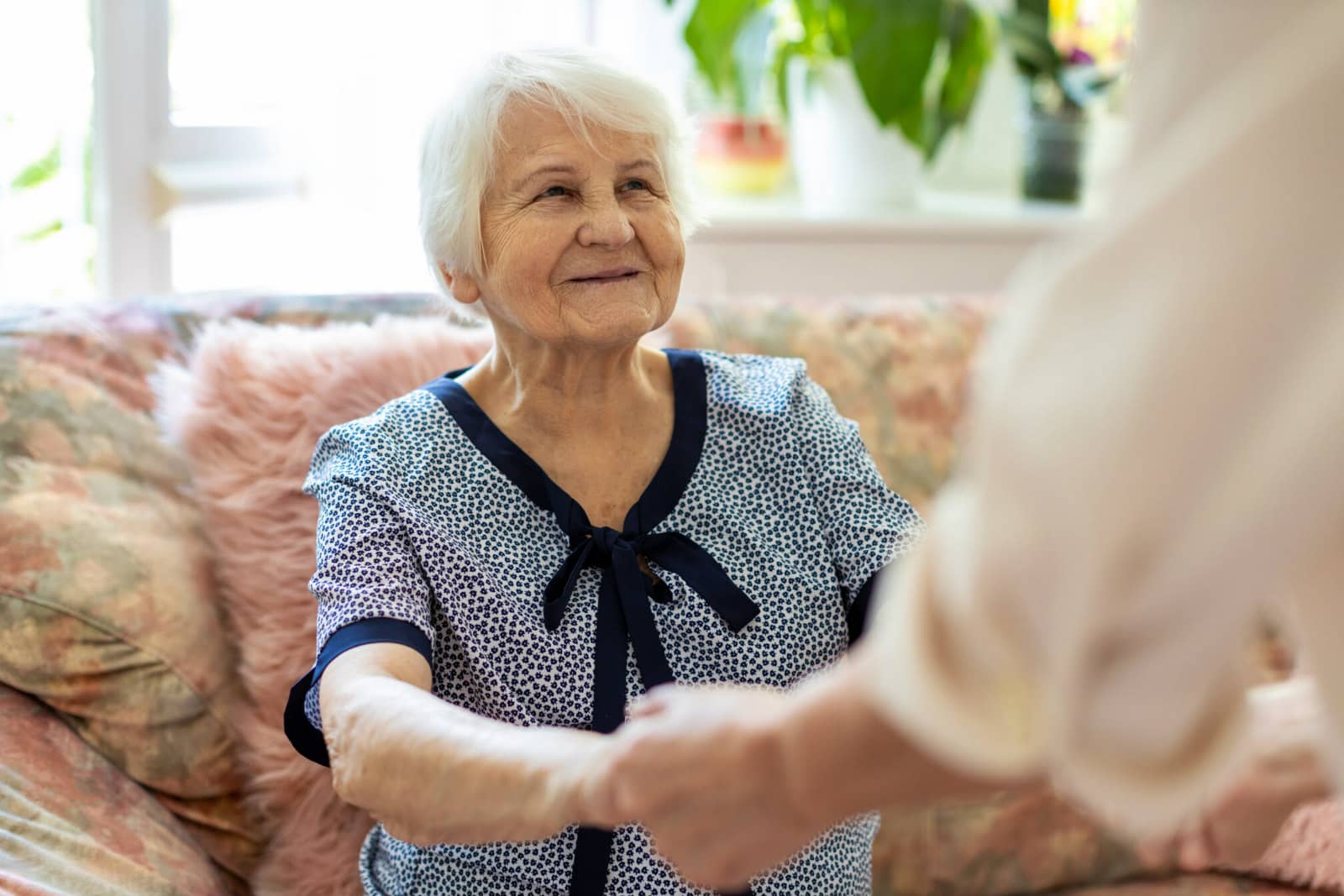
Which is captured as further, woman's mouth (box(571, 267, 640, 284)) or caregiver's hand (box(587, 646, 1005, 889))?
woman's mouth (box(571, 267, 640, 284))

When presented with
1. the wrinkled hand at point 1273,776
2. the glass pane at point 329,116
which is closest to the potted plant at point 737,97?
the glass pane at point 329,116

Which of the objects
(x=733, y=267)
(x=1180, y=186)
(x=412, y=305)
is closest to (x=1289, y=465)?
(x=1180, y=186)

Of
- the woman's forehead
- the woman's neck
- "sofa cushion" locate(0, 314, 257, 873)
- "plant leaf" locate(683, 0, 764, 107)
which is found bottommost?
"sofa cushion" locate(0, 314, 257, 873)

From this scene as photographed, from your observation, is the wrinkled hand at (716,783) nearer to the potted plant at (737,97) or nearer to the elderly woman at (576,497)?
the elderly woman at (576,497)

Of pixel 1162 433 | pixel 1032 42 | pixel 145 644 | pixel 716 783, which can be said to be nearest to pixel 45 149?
pixel 145 644

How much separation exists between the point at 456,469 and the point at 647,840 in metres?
0.41

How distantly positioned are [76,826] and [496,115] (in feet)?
2.61

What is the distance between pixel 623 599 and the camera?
1.33 metres

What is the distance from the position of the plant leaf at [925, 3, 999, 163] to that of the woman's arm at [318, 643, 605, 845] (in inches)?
82.2

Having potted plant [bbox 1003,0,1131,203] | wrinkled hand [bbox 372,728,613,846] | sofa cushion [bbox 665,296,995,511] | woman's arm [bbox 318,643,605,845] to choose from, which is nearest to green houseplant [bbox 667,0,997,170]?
potted plant [bbox 1003,0,1131,203]

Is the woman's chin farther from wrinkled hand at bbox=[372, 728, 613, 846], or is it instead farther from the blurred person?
the blurred person

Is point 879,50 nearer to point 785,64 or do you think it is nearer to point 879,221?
point 785,64

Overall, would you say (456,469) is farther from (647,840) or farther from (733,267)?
(733,267)

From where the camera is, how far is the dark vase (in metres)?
3.06
